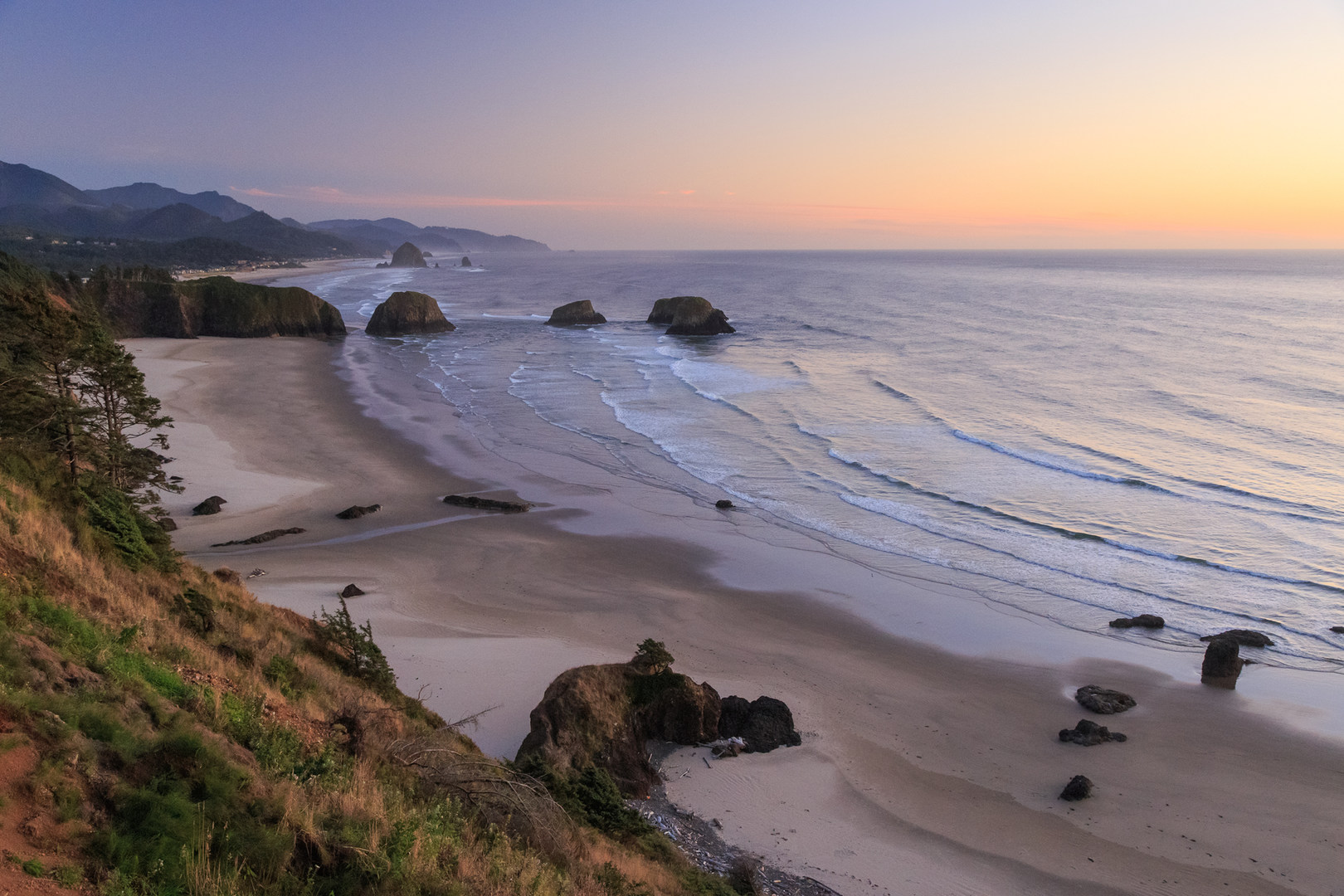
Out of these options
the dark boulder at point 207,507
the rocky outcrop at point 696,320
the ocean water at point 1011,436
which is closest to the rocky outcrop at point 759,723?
the ocean water at point 1011,436

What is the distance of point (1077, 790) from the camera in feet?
42.5

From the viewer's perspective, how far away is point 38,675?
6.70 meters

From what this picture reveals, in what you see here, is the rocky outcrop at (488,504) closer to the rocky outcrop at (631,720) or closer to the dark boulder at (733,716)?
the rocky outcrop at (631,720)

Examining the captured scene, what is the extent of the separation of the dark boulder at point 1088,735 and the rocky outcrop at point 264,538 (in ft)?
68.1

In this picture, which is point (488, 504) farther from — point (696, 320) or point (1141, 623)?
point (696, 320)

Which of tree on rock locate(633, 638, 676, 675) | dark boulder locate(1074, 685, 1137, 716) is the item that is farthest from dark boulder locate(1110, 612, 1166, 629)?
tree on rock locate(633, 638, 676, 675)

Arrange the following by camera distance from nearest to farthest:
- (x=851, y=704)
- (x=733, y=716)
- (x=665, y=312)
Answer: (x=733, y=716)
(x=851, y=704)
(x=665, y=312)

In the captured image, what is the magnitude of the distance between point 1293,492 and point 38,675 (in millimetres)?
35244

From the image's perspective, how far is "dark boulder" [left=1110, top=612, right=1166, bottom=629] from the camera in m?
19.3

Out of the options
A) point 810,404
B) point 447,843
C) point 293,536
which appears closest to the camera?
point 447,843

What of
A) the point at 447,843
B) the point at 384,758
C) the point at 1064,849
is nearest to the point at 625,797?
the point at 384,758

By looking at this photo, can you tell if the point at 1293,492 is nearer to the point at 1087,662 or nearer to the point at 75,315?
the point at 1087,662

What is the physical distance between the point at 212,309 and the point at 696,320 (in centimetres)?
4351

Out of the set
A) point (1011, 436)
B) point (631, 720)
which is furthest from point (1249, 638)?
point (1011, 436)
